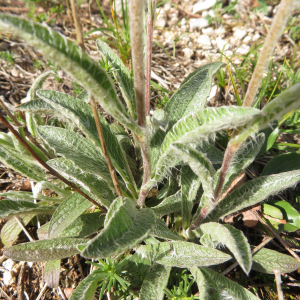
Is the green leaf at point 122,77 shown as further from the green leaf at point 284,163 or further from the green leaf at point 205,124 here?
the green leaf at point 284,163

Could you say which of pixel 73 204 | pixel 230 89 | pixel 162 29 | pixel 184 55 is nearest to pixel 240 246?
pixel 73 204

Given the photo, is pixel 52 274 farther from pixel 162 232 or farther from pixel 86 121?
pixel 86 121

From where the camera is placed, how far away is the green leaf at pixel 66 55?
76cm

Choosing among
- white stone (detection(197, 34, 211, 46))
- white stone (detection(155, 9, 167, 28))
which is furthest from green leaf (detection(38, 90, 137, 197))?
white stone (detection(155, 9, 167, 28))

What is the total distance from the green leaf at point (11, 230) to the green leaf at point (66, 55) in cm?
135

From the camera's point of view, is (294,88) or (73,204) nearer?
(294,88)

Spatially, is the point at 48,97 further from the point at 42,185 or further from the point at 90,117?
the point at 42,185

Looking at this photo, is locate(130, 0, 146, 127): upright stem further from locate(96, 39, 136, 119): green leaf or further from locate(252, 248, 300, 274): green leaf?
locate(252, 248, 300, 274): green leaf

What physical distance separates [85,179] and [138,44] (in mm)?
889

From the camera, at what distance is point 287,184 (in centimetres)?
129

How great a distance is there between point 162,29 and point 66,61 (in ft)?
9.23

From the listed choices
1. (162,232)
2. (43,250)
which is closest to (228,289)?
(162,232)

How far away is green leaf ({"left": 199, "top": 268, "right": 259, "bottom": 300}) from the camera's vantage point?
143 cm

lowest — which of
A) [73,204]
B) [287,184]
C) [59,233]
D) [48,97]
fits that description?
[59,233]
